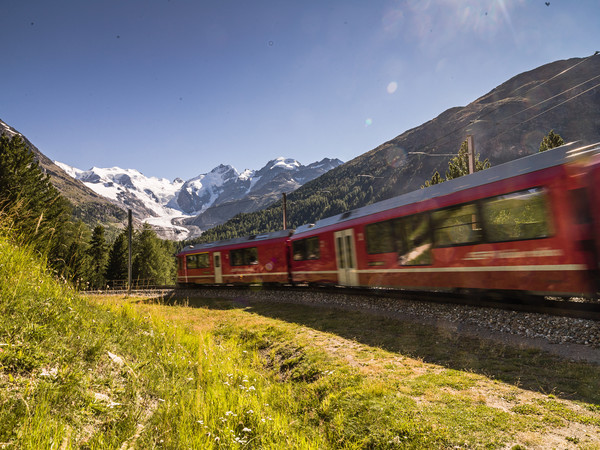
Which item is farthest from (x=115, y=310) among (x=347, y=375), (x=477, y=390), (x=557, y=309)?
(x=557, y=309)

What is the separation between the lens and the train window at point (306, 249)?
16.1 m

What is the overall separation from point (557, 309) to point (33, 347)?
398 inches

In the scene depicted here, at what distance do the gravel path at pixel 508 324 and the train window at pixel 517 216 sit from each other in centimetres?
201

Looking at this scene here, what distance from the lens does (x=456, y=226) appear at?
9.61m

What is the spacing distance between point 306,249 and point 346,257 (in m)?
A: 3.27

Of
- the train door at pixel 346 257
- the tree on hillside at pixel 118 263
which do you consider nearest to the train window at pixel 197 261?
the train door at pixel 346 257

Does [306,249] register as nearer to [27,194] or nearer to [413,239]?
[413,239]

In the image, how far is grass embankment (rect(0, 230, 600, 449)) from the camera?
110 inches

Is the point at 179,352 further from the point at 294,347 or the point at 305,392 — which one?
the point at 294,347

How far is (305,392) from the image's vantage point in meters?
5.07

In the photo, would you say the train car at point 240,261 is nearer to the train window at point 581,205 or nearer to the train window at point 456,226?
the train window at point 456,226

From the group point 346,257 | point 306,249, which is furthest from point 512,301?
point 306,249

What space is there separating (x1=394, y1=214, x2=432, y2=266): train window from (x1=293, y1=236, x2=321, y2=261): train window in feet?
17.6

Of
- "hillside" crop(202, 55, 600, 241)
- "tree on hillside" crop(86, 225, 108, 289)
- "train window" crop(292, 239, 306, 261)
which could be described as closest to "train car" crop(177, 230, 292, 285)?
"train window" crop(292, 239, 306, 261)
